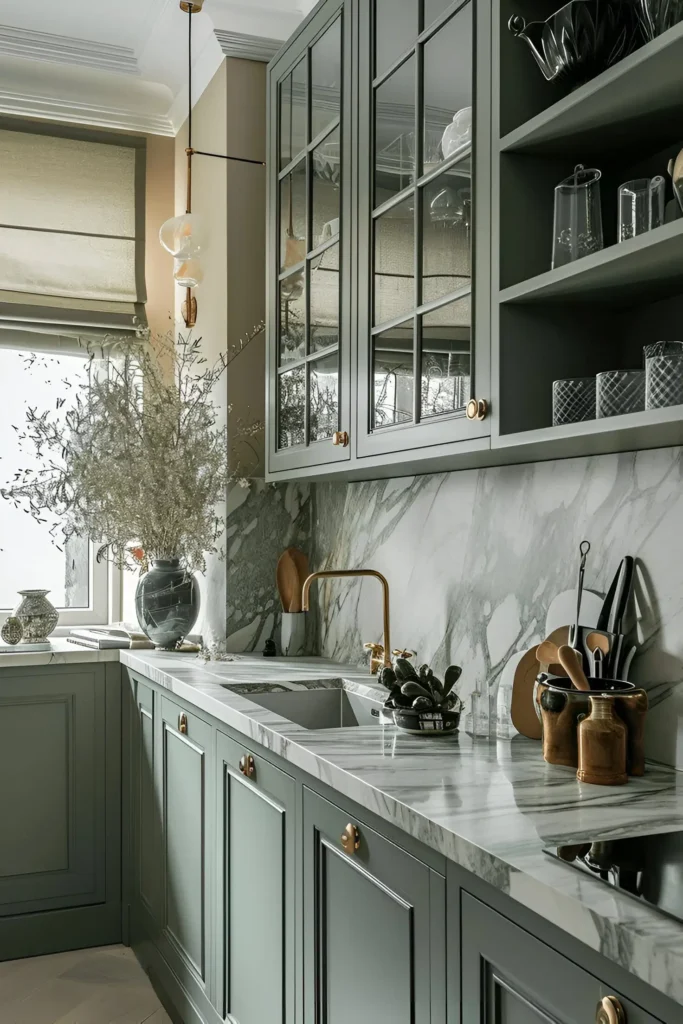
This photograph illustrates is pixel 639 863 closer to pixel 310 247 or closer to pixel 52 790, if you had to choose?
pixel 310 247

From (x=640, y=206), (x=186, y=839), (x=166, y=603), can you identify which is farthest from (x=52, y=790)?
(x=640, y=206)

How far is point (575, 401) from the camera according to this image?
1530mm

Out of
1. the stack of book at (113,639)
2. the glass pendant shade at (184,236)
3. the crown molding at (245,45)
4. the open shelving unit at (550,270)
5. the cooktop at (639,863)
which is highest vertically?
the crown molding at (245,45)

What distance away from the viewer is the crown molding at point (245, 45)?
3.10m

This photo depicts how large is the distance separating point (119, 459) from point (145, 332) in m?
0.56

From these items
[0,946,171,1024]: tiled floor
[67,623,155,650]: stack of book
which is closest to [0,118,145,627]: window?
[67,623,155,650]: stack of book

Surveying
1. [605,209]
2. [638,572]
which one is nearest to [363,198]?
[605,209]

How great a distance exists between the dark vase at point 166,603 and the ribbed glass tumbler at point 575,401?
1823mm

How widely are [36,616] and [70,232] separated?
1525 mm

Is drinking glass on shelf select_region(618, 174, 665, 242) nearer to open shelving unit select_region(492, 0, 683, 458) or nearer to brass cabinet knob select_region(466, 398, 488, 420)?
open shelving unit select_region(492, 0, 683, 458)

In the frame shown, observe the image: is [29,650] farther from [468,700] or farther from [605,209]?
[605,209]

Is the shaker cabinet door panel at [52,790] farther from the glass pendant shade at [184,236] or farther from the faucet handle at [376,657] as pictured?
the glass pendant shade at [184,236]

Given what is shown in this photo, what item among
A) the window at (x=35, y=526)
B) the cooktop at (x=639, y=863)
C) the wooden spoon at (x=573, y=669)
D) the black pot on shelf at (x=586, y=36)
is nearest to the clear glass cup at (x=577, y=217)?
the black pot on shelf at (x=586, y=36)

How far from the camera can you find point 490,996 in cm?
114
